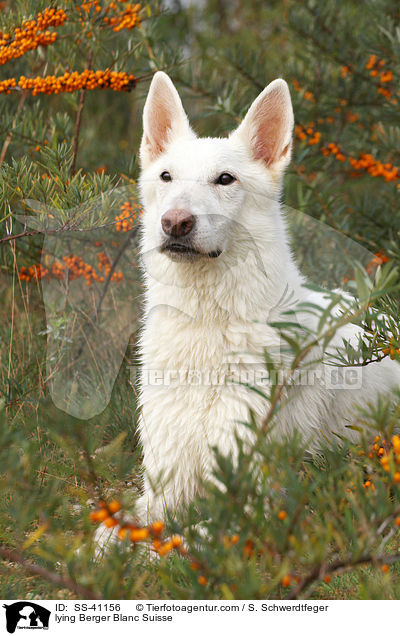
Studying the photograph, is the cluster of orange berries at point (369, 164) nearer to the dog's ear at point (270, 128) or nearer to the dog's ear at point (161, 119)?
the dog's ear at point (270, 128)

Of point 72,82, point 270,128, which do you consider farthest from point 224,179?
point 72,82

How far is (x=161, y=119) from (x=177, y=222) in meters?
1.01

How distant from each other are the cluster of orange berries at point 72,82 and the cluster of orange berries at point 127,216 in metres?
0.98

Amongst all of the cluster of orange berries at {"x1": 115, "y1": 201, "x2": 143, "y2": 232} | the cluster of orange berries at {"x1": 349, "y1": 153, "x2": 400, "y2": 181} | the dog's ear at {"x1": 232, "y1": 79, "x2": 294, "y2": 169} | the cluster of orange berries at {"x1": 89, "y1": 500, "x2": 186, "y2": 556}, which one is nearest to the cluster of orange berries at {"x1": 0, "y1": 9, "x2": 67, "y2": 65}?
the cluster of orange berries at {"x1": 115, "y1": 201, "x2": 143, "y2": 232}

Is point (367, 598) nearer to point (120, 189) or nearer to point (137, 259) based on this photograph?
point (137, 259)

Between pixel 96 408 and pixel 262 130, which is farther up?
pixel 262 130

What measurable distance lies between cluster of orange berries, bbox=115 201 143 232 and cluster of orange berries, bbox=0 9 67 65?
3.97 ft

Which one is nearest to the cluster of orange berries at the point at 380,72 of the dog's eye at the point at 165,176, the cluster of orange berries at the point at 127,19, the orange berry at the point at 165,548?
the cluster of orange berries at the point at 127,19

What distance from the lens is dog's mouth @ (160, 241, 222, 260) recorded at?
8.97ft

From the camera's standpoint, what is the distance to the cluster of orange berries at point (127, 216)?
3.45 meters

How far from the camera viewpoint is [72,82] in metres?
3.88

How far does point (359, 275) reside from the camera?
1.81 metres
